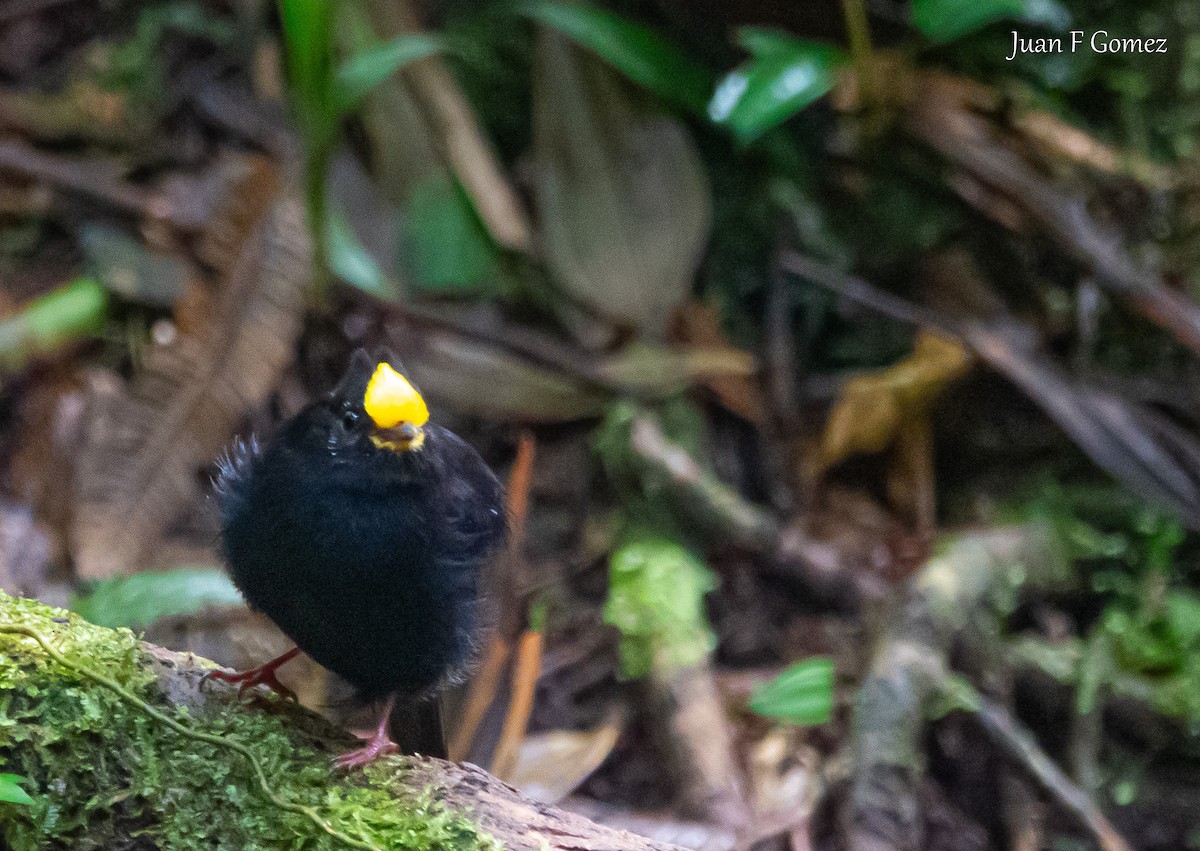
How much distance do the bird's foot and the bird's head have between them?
575mm

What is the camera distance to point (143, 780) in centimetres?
196

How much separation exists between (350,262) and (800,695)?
2389mm

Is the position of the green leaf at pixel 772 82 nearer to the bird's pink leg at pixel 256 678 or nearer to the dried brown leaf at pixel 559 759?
the dried brown leaf at pixel 559 759

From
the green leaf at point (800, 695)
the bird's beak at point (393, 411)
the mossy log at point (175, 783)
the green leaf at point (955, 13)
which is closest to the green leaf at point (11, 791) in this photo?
the mossy log at point (175, 783)

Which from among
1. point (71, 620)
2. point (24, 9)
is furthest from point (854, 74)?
point (24, 9)

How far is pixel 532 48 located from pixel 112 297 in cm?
210

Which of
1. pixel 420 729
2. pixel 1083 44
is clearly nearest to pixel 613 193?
pixel 1083 44

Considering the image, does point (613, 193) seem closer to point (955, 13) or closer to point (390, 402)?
point (955, 13)

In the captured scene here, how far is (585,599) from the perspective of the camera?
404 cm

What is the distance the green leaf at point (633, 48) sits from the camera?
4273 mm

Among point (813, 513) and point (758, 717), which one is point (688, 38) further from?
point (758, 717)

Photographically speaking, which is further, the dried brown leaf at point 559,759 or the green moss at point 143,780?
the dried brown leaf at point 559,759

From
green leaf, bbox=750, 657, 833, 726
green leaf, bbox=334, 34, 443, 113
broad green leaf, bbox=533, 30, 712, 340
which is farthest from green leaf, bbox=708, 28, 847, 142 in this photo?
green leaf, bbox=750, 657, 833, 726

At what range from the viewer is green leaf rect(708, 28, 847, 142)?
12.7 feet
